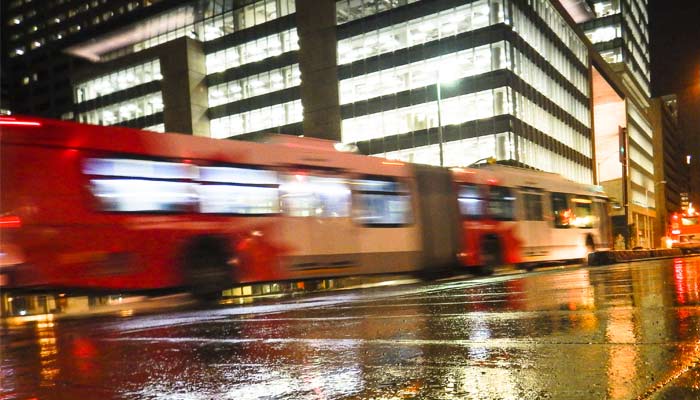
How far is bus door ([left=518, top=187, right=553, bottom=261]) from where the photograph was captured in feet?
69.4

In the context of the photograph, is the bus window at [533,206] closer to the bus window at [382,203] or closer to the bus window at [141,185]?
the bus window at [382,203]

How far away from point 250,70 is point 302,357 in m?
59.3

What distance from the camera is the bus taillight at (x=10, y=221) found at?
1029 centimetres

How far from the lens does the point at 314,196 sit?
14812 millimetres

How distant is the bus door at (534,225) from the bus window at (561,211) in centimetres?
70

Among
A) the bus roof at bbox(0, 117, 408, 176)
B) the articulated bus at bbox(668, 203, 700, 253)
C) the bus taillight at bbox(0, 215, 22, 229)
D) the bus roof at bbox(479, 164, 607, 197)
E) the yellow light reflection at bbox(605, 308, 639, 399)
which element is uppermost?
the bus roof at bbox(0, 117, 408, 176)

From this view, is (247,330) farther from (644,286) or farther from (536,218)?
(536,218)

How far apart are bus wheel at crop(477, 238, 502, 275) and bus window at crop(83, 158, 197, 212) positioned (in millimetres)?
10462

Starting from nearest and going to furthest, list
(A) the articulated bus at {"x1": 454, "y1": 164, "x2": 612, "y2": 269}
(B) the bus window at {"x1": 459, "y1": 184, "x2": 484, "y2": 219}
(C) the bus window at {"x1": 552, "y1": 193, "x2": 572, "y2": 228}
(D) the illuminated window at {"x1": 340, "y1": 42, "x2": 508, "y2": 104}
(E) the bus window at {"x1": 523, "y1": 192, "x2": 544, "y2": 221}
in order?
(B) the bus window at {"x1": 459, "y1": 184, "x2": 484, "y2": 219}, (A) the articulated bus at {"x1": 454, "y1": 164, "x2": 612, "y2": 269}, (E) the bus window at {"x1": 523, "y1": 192, "x2": 544, "y2": 221}, (C) the bus window at {"x1": 552, "y1": 193, "x2": 572, "y2": 228}, (D) the illuminated window at {"x1": 340, "y1": 42, "x2": 508, "y2": 104}

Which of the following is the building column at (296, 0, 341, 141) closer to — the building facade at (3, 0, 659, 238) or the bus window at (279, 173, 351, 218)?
the building facade at (3, 0, 659, 238)

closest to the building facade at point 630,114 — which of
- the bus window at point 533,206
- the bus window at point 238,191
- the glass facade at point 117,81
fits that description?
the glass facade at point 117,81

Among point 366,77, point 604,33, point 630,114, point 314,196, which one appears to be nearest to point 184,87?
point 366,77

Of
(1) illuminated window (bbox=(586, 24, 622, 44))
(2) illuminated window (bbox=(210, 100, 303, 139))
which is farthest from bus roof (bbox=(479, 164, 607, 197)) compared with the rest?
(1) illuminated window (bbox=(586, 24, 622, 44))

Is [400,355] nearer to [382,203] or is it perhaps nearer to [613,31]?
[382,203]
